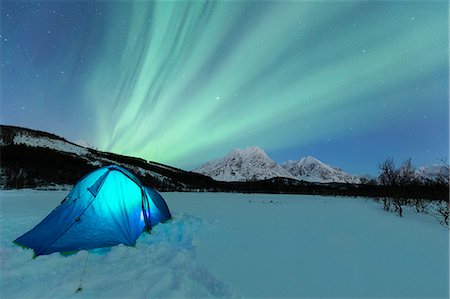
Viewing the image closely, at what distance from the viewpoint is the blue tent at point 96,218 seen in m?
5.79

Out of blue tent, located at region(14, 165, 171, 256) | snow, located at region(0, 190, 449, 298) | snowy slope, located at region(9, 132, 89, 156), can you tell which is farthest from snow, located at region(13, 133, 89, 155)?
snow, located at region(0, 190, 449, 298)

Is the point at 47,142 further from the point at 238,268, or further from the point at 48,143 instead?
the point at 238,268

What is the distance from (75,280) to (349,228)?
9249 mm

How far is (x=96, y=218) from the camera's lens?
6266 mm

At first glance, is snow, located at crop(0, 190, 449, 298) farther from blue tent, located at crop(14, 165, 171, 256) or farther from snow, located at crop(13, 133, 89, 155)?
snow, located at crop(13, 133, 89, 155)

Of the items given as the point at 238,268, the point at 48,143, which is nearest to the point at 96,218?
the point at 238,268

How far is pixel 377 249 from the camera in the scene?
6.59 m

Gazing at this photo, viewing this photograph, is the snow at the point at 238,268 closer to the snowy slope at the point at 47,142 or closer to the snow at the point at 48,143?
the snowy slope at the point at 47,142

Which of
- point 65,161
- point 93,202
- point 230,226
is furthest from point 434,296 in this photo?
point 65,161

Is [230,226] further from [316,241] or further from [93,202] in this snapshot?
[93,202]

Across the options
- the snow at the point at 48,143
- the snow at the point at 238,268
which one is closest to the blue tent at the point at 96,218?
the snow at the point at 238,268

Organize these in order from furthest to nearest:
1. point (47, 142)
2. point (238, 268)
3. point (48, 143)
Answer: point (47, 142) < point (48, 143) < point (238, 268)

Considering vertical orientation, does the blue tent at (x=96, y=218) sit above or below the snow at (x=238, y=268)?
above

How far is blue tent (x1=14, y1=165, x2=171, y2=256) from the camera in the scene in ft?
19.0
